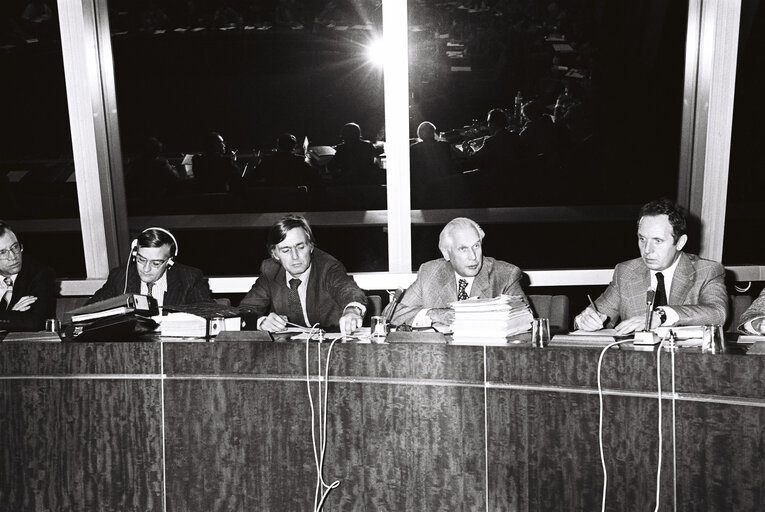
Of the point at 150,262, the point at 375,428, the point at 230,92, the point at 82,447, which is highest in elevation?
the point at 230,92

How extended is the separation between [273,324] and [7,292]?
1.65 m

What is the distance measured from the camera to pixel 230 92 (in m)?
12.3

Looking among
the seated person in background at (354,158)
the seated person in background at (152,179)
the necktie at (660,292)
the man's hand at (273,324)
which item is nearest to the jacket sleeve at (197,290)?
the man's hand at (273,324)

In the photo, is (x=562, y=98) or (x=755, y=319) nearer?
(x=755, y=319)

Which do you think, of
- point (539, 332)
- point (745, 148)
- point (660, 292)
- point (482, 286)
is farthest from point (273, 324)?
point (745, 148)

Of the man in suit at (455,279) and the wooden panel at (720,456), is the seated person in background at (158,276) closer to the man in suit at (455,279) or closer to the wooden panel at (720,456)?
the man in suit at (455,279)

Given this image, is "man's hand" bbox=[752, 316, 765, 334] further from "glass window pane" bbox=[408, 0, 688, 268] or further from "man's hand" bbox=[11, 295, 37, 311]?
"glass window pane" bbox=[408, 0, 688, 268]

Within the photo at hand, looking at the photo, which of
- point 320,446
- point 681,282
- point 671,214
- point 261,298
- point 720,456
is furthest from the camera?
point 261,298

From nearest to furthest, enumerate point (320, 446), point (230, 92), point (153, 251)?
1. point (320, 446)
2. point (153, 251)
3. point (230, 92)

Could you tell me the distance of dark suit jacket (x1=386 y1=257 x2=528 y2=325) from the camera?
131 inches

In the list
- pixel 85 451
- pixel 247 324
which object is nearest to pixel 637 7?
pixel 247 324

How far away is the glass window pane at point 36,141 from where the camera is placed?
27.6 feet

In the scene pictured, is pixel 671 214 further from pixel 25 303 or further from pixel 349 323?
pixel 25 303

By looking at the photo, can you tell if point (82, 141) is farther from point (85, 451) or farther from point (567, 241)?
point (567, 241)
